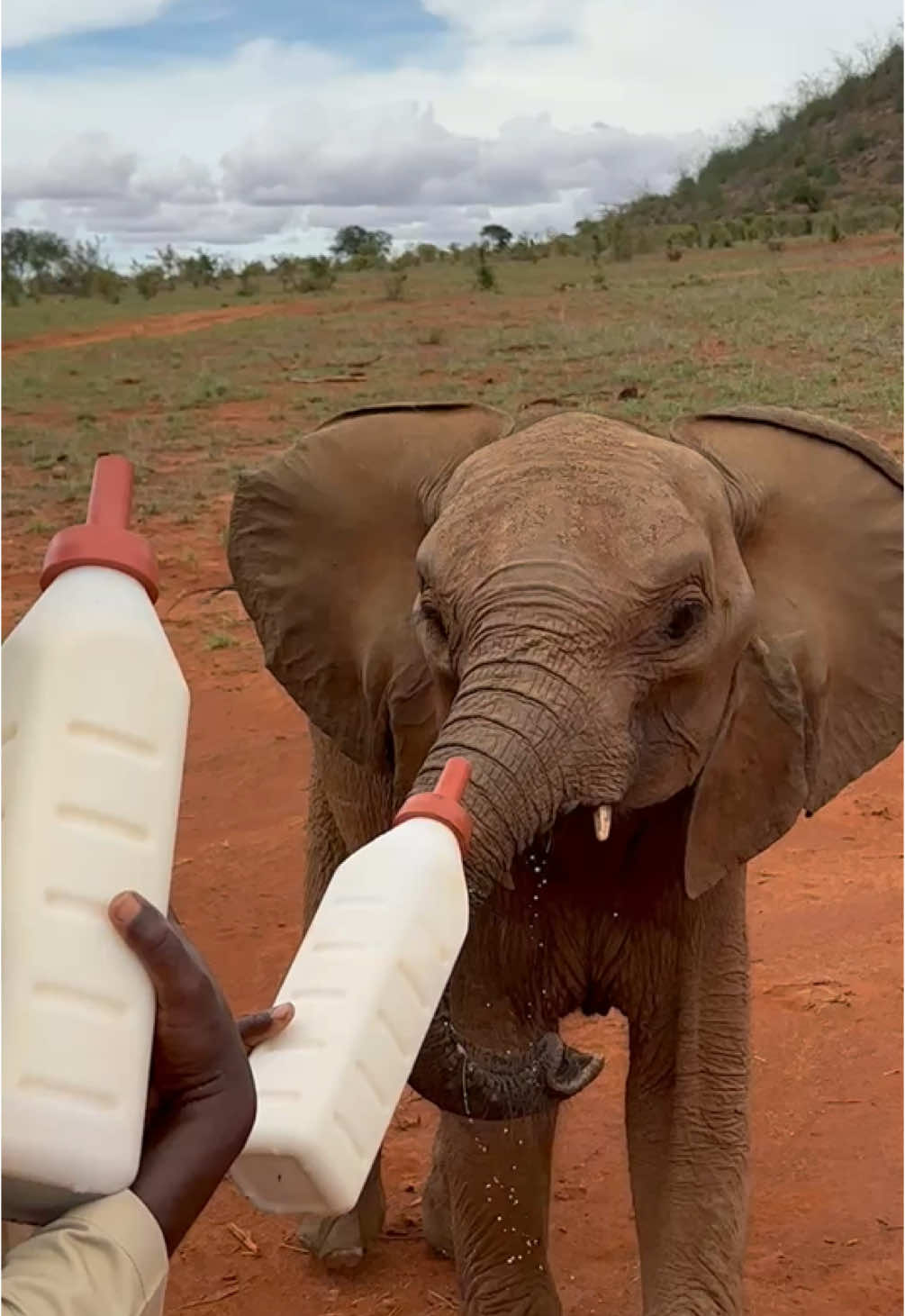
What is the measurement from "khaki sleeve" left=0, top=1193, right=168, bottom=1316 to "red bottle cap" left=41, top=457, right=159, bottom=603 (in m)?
0.46

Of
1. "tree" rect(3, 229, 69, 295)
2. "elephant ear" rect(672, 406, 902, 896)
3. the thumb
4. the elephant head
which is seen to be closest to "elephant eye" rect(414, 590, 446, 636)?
the elephant head

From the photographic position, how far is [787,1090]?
145 inches

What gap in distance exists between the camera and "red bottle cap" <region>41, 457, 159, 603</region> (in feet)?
4.23

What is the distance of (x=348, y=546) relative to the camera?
2.72 meters

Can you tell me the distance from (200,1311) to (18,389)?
14.0 m

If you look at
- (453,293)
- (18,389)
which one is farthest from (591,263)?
(18,389)

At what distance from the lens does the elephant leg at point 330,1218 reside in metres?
3.25

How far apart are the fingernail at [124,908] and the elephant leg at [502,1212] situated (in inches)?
61.2

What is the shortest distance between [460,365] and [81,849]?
44.7 feet

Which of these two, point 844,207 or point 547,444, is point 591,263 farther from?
point 547,444

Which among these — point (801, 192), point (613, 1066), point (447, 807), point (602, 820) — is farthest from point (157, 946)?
→ point (801, 192)

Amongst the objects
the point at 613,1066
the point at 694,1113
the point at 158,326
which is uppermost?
the point at 158,326

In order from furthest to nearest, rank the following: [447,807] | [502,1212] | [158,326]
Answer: [158,326], [502,1212], [447,807]

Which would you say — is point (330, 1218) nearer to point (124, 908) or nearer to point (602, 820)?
point (602, 820)
